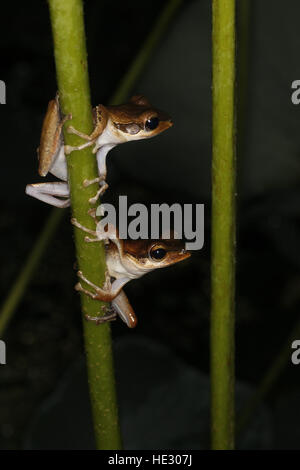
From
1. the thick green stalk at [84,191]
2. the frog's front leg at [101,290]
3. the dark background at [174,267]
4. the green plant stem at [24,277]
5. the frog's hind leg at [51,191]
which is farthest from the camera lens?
the dark background at [174,267]

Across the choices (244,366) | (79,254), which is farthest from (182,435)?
A: (79,254)

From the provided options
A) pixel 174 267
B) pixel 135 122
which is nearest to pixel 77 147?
pixel 135 122

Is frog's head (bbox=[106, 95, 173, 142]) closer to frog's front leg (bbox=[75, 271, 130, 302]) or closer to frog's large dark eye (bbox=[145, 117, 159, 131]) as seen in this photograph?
frog's large dark eye (bbox=[145, 117, 159, 131])

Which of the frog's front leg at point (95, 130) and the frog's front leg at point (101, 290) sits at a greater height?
the frog's front leg at point (95, 130)

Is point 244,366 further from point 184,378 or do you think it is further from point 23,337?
point 23,337

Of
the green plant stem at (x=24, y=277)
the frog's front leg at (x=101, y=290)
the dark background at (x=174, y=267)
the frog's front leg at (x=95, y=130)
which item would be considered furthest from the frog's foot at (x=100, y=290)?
the dark background at (x=174, y=267)

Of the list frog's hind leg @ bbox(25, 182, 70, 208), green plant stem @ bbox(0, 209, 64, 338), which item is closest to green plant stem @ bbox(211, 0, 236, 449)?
frog's hind leg @ bbox(25, 182, 70, 208)

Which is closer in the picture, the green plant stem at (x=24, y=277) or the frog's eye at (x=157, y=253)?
the frog's eye at (x=157, y=253)

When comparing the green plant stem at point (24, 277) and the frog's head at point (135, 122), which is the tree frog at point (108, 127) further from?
the green plant stem at point (24, 277)
